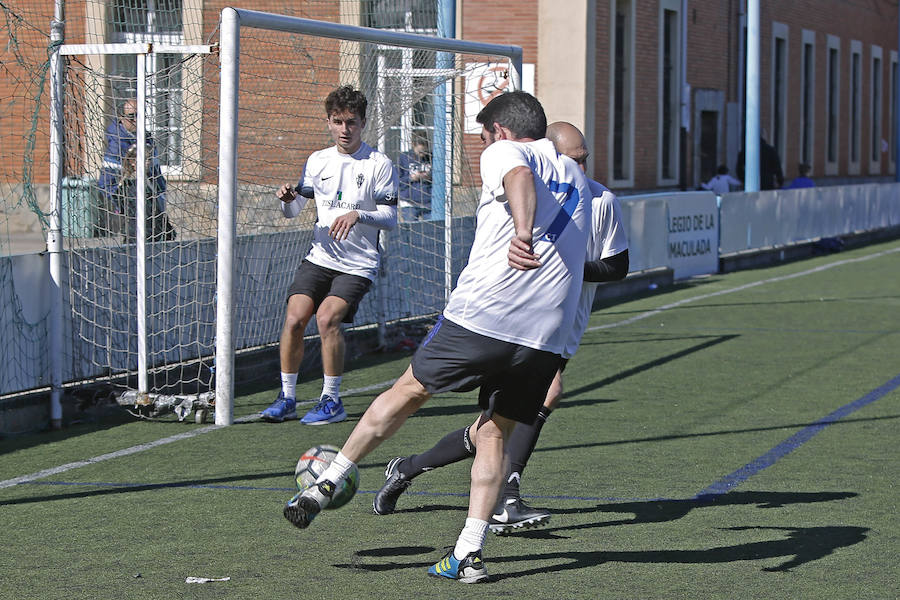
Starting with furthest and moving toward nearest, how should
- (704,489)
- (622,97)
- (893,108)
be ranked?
(893,108), (622,97), (704,489)

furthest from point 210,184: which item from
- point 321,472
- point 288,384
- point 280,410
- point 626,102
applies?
point 626,102

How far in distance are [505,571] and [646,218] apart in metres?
14.2

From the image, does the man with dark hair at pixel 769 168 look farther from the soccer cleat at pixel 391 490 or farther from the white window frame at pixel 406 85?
the soccer cleat at pixel 391 490

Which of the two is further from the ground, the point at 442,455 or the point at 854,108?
the point at 854,108

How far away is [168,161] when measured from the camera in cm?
1031

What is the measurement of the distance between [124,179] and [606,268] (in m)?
4.86

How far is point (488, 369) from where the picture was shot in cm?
550

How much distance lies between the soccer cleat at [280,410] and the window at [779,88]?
97.8 feet

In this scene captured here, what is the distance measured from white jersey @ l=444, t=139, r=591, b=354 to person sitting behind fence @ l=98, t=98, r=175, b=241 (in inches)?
203

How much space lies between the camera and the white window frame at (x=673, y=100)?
2992cm

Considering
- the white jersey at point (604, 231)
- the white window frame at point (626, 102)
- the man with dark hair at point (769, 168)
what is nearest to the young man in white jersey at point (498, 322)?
the white jersey at point (604, 231)

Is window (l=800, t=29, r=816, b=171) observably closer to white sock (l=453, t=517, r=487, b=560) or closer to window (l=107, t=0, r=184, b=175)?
window (l=107, t=0, r=184, b=175)

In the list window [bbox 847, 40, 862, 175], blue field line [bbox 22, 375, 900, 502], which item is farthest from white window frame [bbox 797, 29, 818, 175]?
blue field line [bbox 22, 375, 900, 502]

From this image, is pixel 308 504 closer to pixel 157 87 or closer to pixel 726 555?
pixel 726 555
